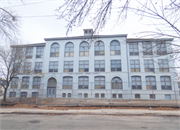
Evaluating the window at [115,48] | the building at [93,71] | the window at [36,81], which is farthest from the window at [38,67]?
the window at [115,48]

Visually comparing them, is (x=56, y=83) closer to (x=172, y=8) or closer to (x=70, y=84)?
(x=70, y=84)

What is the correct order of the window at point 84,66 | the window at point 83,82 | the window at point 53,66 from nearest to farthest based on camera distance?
the window at point 83,82
the window at point 84,66
the window at point 53,66

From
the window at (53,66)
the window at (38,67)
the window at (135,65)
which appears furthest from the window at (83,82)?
the window at (38,67)

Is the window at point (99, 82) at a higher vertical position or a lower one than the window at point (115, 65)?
lower

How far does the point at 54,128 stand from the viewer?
22.0 ft

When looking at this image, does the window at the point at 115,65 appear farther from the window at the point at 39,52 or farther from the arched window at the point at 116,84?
the window at the point at 39,52

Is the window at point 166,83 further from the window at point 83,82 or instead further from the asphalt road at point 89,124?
the asphalt road at point 89,124

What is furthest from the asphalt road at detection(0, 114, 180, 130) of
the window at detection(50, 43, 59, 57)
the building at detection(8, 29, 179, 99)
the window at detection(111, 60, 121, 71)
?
the window at detection(50, 43, 59, 57)

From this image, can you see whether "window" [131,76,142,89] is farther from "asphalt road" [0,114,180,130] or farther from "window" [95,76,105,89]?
"asphalt road" [0,114,180,130]

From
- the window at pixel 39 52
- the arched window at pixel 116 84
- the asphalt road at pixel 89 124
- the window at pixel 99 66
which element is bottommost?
the asphalt road at pixel 89 124

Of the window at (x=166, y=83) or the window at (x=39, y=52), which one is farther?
the window at (x=39, y=52)

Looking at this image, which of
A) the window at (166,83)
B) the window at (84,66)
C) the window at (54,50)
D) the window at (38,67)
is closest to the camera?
the window at (166,83)

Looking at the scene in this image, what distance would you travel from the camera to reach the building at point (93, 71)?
76.2 ft

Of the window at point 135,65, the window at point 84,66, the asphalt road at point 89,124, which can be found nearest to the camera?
the asphalt road at point 89,124
